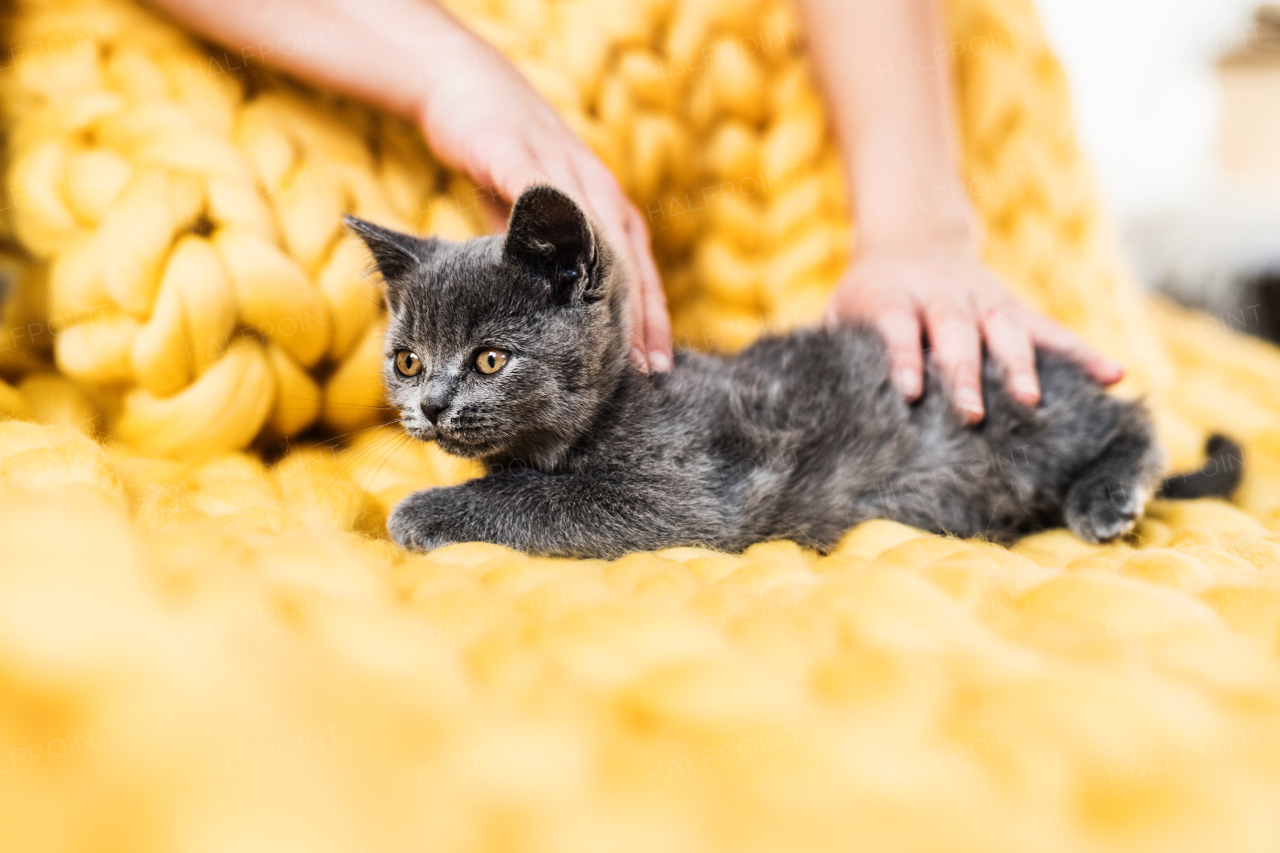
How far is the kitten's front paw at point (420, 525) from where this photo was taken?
860 mm

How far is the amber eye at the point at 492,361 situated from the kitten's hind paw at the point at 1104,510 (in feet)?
2.51

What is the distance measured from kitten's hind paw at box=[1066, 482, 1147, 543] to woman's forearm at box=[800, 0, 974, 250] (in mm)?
500

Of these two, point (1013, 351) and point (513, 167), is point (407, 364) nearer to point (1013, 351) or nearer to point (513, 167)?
point (513, 167)

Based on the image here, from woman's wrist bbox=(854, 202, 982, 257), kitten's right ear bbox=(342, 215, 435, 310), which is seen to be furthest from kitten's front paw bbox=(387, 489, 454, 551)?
woman's wrist bbox=(854, 202, 982, 257)

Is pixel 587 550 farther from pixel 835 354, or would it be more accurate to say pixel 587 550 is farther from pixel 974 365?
pixel 974 365

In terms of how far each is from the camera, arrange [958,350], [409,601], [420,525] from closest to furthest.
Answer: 1. [409,601]
2. [420,525]
3. [958,350]

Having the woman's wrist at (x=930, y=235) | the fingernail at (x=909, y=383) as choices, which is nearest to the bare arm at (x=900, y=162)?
the woman's wrist at (x=930, y=235)

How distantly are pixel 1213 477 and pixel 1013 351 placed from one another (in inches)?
13.3

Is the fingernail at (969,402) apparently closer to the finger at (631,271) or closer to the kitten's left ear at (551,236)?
the finger at (631,271)

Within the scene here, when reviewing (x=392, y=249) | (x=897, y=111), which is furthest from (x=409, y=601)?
(x=897, y=111)

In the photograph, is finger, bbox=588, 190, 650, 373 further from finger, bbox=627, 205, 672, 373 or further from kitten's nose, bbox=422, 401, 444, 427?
kitten's nose, bbox=422, 401, 444, 427

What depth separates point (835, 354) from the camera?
111 cm

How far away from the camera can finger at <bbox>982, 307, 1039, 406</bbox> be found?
3.51 ft

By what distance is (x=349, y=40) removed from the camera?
3.50 ft
